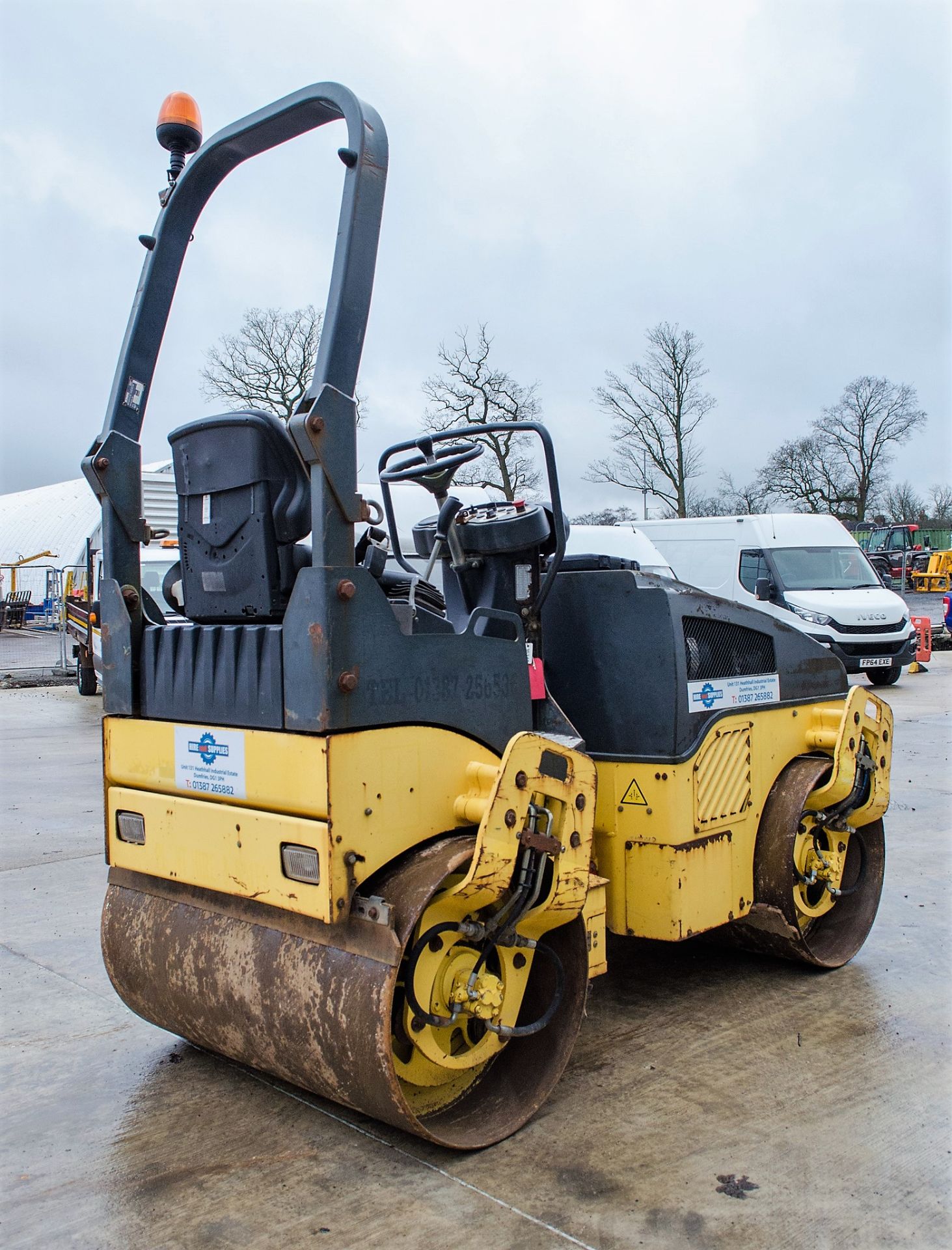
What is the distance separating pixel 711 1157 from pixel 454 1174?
666 millimetres

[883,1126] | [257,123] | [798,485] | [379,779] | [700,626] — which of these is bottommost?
[883,1126]

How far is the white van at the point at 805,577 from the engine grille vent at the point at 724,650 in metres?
9.96

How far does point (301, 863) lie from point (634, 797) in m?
1.35

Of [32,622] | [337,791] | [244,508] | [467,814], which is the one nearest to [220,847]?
[337,791]

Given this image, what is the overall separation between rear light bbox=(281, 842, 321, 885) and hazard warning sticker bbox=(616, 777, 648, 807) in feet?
4.38

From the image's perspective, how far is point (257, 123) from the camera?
10.5 ft

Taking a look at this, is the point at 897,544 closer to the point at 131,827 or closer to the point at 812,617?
the point at 812,617

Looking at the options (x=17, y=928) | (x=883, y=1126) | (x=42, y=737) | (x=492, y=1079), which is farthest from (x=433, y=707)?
(x=42, y=737)

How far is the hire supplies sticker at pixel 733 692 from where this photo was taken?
3770 mm

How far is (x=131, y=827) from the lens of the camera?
3.30 meters

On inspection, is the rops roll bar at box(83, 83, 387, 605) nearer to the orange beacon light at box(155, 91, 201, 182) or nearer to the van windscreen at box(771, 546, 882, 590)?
the orange beacon light at box(155, 91, 201, 182)

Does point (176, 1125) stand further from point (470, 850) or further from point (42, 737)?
point (42, 737)

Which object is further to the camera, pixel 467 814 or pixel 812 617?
pixel 812 617

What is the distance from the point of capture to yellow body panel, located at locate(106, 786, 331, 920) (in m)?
2.75
